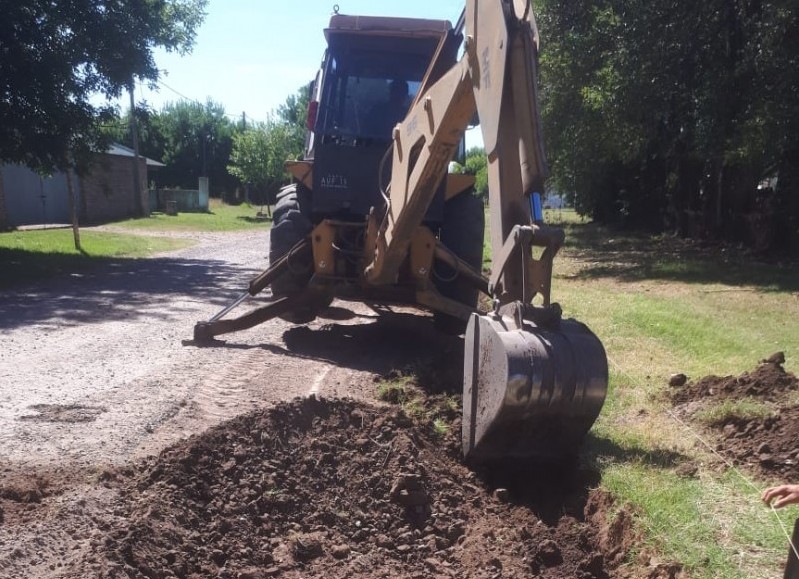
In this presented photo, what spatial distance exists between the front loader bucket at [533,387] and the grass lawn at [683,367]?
0.47 metres

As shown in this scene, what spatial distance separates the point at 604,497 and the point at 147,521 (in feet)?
8.04

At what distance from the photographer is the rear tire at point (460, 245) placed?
8469 millimetres

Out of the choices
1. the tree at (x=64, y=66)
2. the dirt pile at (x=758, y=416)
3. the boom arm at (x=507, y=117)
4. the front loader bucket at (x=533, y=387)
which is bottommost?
the dirt pile at (x=758, y=416)

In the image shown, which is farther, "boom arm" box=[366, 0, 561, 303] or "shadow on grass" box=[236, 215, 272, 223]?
"shadow on grass" box=[236, 215, 272, 223]

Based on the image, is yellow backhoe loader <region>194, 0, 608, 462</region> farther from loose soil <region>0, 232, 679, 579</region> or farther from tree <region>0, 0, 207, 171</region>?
tree <region>0, 0, 207, 171</region>

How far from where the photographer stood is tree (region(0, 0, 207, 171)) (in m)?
15.3

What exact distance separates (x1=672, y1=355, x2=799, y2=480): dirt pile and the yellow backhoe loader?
3.97 ft

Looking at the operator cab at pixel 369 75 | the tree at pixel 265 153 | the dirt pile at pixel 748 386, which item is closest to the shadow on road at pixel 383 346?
the operator cab at pixel 369 75

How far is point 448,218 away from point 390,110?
136 cm

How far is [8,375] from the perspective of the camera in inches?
270

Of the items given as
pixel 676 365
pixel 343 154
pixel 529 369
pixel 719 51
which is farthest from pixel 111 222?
pixel 529 369

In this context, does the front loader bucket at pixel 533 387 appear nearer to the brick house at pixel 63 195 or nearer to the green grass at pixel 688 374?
the green grass at pixel 688 374

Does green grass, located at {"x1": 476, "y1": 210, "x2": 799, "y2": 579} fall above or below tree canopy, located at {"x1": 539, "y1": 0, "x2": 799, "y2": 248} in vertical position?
below

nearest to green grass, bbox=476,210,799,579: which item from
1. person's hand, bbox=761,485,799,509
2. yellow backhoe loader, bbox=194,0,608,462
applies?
yellow backhoe loader, bbox=194,0,608,462
